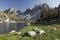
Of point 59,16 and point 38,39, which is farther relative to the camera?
point 59,16

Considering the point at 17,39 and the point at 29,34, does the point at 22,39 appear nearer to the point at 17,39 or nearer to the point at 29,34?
the point at 17,39

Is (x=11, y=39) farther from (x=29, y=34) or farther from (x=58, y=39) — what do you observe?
(x=58, y=39)

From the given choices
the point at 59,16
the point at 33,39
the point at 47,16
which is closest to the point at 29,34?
the point at 33,39

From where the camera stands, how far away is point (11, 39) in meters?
29.0

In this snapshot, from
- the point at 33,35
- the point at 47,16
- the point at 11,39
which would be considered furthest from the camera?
the point at 47,16

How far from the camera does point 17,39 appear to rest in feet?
97.6

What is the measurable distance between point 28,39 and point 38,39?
6.54ft

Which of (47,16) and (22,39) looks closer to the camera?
(22,39)

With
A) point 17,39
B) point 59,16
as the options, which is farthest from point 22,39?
point 59,16

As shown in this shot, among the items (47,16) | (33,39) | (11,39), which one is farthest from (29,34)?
(47,16)

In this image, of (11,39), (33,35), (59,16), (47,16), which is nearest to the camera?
(11,39)

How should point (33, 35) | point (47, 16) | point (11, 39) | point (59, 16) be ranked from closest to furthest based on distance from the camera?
point (11, 39) < point (33, 35) < point (59, 16) < point (47, 16)

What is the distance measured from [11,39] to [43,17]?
540 ft

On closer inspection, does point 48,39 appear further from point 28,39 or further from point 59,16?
point 59,16
